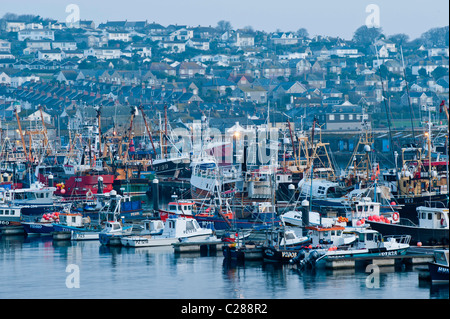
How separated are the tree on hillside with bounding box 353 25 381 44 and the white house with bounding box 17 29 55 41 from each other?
43.8 metres

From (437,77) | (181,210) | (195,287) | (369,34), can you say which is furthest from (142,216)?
(369,34)

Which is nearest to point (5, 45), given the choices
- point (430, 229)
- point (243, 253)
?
point (243, 253)

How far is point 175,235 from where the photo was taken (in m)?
32.9

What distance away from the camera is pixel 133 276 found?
27828mm

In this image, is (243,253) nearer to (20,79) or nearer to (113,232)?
(113,232)

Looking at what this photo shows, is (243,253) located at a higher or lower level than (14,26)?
lower

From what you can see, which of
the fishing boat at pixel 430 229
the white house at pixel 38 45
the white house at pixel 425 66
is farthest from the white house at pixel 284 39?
the fishing boat at pixel 430 229

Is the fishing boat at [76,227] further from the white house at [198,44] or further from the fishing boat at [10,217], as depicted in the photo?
the white house at [198,44]

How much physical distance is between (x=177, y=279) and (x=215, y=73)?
98.9 meters

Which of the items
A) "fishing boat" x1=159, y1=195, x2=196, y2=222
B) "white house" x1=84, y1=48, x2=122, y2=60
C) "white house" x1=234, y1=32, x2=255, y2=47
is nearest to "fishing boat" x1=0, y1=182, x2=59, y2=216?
"fishing boat" x1=159, y1=195, x2=196, y2=222

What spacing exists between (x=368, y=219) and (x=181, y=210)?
22.4 feet

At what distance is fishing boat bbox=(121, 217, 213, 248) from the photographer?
1287 inches

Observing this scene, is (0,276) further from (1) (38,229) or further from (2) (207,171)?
(2) (207,171)

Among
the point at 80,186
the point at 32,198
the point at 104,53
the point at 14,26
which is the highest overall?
the point at 14,26
